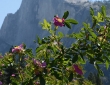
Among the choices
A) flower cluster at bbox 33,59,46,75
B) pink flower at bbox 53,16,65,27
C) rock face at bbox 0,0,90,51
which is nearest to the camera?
flower cluster at bbox 33,59,46,75

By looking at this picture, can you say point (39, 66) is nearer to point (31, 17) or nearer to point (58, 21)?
point (58, 21)

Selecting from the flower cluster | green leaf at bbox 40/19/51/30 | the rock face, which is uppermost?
the rock face

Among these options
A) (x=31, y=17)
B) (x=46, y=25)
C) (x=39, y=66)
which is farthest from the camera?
(x=31, y=17)

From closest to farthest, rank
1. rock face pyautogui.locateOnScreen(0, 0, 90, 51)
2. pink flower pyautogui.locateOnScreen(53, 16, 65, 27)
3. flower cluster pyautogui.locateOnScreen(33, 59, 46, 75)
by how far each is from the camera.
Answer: flower cluster pyautogui.locateOnScreen(33, 59, 46, 75) → pink flower pyautogui.locateOnScreen(53, 16, 65, 27) → rock face pyautogui.locateOnScreen(0, 0, 90, 51)

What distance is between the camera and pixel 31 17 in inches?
6467

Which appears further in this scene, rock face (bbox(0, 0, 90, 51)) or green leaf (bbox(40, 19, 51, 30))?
rock face (bbox(0, 0, 90, 51))

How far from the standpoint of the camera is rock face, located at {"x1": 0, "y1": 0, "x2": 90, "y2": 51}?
155625 mm

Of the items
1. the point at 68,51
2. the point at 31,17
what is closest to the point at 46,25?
the point at 68,51

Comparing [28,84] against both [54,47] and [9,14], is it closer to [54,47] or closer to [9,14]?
[54,47]

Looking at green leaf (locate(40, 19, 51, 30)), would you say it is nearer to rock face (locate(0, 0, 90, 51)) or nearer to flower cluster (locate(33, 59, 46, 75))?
flower cluster (locate(33, 59, 46, 75))

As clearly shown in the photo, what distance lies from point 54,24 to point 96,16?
0.43m

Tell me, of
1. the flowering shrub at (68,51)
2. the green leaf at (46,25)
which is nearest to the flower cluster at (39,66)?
the flowering shrub at (68,51)

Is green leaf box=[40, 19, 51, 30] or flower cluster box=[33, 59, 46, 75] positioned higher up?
green leaf box=[40, 19, 51, 30]

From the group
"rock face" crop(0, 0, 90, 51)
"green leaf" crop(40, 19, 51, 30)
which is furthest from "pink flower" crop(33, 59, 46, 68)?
"rock face" crop(0, 0, 90, 51)
